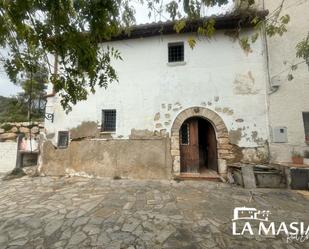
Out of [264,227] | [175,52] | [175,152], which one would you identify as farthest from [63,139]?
[264,227]

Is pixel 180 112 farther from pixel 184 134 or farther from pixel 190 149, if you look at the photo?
pixel 190 149

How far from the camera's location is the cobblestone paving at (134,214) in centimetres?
293

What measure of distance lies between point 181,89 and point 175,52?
161 centimetres

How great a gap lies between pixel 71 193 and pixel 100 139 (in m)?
2.29

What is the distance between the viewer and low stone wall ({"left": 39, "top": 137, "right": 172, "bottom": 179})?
6.68 metres

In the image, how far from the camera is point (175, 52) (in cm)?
736

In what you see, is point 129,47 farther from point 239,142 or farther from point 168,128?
point 239,142

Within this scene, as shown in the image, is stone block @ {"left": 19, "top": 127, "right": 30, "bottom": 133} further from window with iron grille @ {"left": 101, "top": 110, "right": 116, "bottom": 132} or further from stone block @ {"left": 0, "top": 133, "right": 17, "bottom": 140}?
window with iron grille @ {"left": 101, "top": 110, "right": 116, "bottom": 132}

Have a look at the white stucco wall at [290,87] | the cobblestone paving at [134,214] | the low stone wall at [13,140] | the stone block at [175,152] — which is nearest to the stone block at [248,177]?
the cobblestone paving at [134,214]

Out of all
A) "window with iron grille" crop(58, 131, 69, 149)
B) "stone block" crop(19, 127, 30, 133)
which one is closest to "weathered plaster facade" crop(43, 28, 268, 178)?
"window with iron grille" crop(58, 131, 69, 149)

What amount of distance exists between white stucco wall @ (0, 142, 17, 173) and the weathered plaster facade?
181 cm

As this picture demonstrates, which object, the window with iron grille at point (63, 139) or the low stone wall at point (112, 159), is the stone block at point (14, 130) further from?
the window with iron grille at point (63, 139)

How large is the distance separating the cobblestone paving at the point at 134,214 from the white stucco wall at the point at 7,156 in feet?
6.63

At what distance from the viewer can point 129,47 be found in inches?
294
